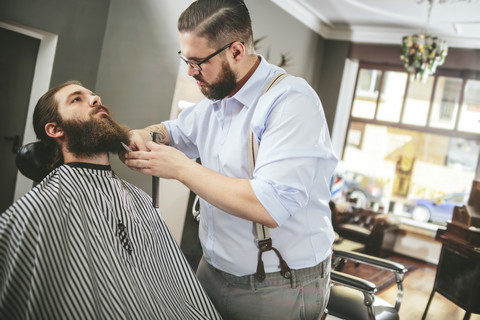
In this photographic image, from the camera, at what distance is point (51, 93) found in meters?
1.66

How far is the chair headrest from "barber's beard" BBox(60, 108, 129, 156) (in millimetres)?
135

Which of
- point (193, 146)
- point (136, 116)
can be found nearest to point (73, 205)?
point (193, 146)

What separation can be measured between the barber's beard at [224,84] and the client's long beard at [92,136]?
420 mm

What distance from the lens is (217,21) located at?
1.27 meters

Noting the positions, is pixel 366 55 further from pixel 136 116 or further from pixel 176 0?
pixel 136 116

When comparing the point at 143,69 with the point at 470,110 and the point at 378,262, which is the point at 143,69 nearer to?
the point at 378,262

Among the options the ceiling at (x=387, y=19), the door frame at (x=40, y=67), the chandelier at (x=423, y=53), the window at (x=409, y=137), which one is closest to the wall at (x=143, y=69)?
the door frame at (x=40, y=67)

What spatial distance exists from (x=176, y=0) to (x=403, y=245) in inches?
191

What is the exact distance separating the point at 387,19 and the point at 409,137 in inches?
74.1

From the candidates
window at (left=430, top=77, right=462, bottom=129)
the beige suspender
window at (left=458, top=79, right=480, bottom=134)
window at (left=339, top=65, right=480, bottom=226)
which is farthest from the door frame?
window at (left=458, top=79, right=480, bottom=134)

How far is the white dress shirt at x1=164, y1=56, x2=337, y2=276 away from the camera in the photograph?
1.14 m

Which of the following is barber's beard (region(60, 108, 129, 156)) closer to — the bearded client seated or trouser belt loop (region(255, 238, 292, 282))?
the bearded client seated

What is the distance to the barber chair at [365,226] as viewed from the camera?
5.47m

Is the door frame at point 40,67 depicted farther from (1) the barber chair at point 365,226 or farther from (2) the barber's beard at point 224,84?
(1) the barber chair at point 365,226
